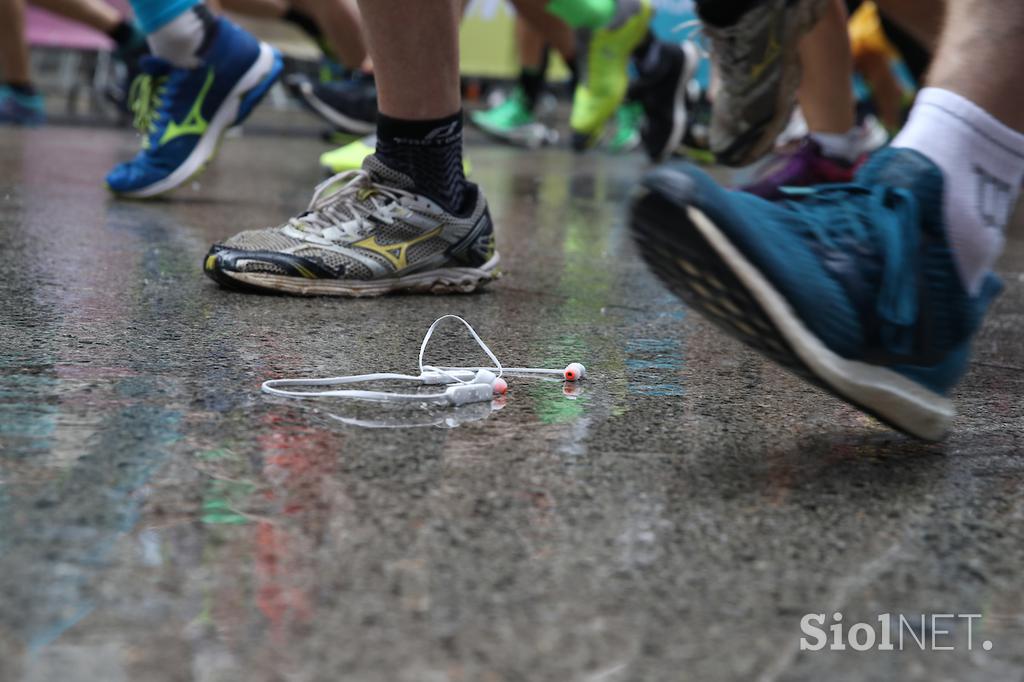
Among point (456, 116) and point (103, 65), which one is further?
point (103, 65)

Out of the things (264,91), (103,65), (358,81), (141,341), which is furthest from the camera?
(103,65)

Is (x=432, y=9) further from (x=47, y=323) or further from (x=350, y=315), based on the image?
(x=47, y=323)

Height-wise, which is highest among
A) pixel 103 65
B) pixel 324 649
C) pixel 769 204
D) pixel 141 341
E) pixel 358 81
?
pixel 769 204

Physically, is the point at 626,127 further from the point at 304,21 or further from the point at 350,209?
the point at 350,209

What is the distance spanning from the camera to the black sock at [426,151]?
56.1 inches

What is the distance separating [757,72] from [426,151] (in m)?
0.80

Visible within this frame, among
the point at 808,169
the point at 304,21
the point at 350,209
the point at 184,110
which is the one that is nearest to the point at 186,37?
the point at 184,110

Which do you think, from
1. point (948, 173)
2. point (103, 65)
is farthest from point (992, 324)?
point (103, 65)

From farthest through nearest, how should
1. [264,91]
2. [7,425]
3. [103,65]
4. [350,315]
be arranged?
1. [103,65]
2. [264,91]
3. [350,315]
4. [7,425]

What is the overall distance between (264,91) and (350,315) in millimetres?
1217

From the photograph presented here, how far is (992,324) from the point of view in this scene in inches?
58.2

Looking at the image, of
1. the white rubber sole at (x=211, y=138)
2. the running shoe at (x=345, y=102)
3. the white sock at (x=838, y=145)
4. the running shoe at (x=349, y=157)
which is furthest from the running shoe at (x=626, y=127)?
the white rubber sole at (x=211, y=138)

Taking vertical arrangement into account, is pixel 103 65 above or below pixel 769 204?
below

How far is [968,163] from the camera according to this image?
0.88 m
